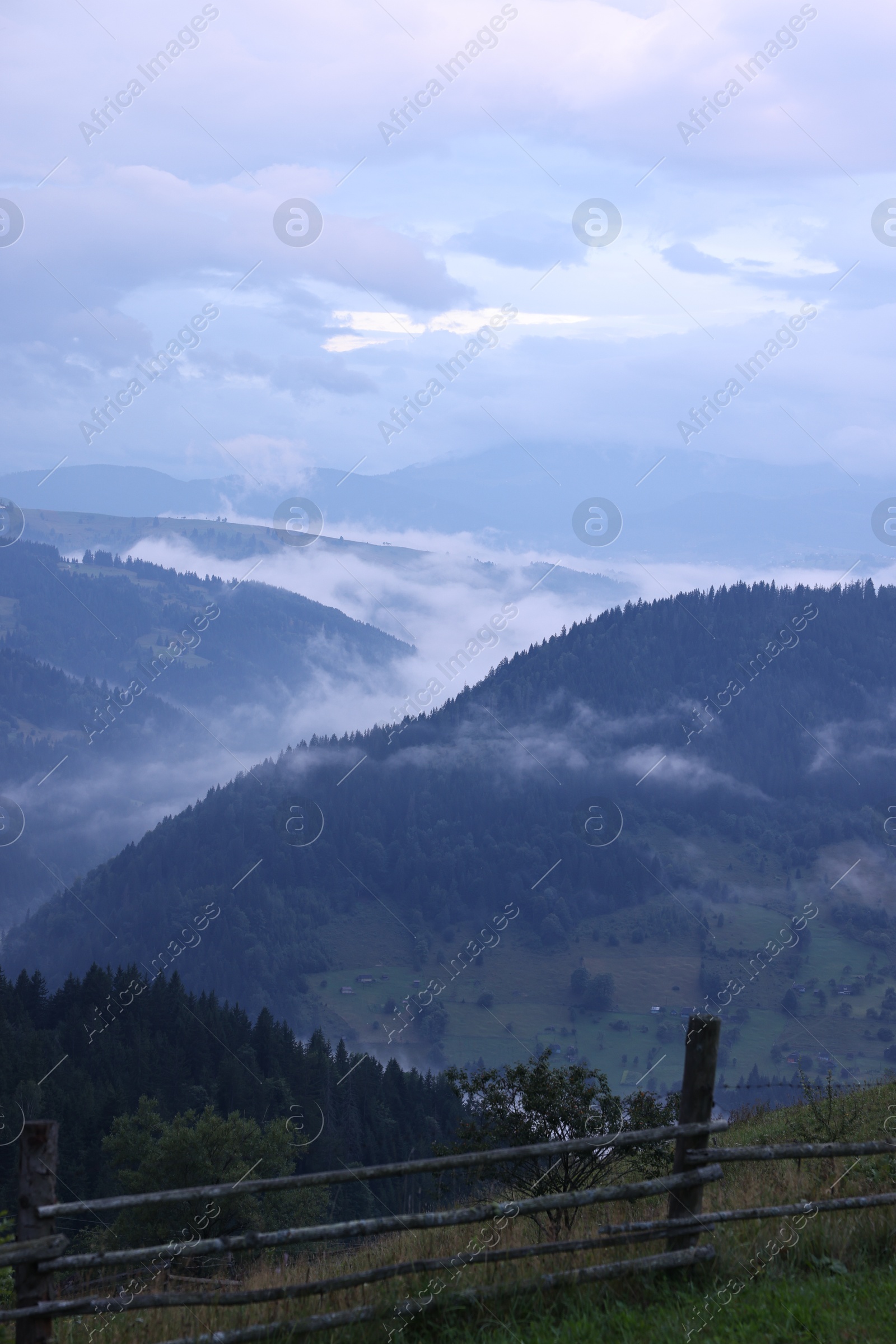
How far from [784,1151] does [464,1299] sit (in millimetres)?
3507

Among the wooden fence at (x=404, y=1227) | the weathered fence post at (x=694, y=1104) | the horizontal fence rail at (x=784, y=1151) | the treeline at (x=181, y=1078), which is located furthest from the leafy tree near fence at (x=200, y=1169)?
the horizontal fence rail at (x=784, y=1151)

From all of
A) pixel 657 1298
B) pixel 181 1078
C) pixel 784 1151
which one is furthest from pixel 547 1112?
pixel 181 1078

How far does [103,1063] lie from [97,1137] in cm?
1193

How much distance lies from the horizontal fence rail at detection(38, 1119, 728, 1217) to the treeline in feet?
235

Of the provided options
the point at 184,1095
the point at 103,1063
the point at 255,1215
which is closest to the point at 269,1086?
the point at 184,1095

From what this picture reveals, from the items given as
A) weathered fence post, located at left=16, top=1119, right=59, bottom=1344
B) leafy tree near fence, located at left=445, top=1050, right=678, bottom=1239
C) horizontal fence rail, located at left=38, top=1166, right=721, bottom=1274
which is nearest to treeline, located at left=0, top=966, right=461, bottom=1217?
leafy tree near fence, located at left=445, top=1050, right=678, bottom=1239

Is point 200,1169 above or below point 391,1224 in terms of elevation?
below

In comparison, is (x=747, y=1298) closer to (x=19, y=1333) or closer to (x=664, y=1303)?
(x=664, y=1303)

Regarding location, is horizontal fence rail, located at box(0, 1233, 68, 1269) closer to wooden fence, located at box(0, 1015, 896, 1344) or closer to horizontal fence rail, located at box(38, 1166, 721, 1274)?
wooden fence, located at box(0, 1015, 896, 1344)

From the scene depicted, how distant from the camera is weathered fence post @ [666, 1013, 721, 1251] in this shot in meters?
8.51

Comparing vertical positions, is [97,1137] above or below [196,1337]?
below

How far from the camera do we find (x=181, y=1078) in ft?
317

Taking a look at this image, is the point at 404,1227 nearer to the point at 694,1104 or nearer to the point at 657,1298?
the point at 657,1298

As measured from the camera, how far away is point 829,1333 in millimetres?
7383
